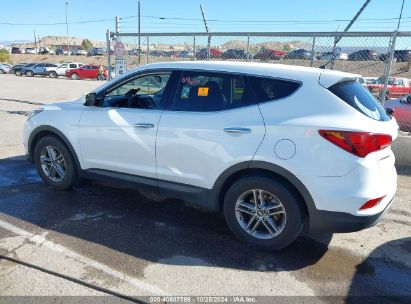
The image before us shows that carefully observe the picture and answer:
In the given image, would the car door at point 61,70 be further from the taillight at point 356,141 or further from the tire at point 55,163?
the taillight at point 356,141

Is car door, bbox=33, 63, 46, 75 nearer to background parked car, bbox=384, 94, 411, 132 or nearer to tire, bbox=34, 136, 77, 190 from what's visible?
background parked car, bbox=384, 94, 411, 132

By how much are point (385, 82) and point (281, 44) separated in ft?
6.56

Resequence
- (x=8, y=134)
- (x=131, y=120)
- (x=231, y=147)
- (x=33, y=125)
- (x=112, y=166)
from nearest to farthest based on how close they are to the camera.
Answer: (x=231, y=147), (x=131, y=120), (x=112, y=166), (x=33, y=125), (x=8, y=134)

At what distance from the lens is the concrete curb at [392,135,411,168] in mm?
6473

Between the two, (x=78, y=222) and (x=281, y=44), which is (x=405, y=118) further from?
(x=78, y=222)

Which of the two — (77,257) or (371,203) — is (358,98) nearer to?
(371,203)

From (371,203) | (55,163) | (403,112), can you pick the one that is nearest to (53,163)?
(55,163)

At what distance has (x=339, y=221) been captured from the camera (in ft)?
10.5

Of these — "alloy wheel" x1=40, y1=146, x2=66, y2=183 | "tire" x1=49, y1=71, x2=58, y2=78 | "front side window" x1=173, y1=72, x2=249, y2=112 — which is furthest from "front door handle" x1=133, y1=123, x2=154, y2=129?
"tire" x1=49, y1=71, x2=58, y2=78

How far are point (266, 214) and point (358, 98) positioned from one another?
1385mm

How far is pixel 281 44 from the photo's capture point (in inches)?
277

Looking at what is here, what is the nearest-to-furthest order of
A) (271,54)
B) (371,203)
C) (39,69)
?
(371,203) → (271,54) → (39,69)

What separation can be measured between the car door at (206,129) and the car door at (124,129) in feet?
0.51

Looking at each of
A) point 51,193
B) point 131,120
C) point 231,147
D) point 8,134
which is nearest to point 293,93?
point 231,147
